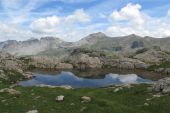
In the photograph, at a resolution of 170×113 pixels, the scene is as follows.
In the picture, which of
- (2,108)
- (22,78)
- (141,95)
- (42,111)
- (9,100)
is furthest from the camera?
(22,78)

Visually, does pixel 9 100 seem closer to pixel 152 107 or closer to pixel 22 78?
pixel 152 107

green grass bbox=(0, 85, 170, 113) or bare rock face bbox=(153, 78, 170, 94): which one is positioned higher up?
bare rock face bbox=(153, 78, 170, 94)

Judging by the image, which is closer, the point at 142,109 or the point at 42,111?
the point at 42,111

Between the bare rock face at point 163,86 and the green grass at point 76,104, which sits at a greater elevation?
the bare rock face at point 163,86

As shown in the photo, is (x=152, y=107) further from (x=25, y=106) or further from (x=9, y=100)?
(x=9, y=100)

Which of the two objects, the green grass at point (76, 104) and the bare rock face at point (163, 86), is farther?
the bare rock face at point (163, 86)

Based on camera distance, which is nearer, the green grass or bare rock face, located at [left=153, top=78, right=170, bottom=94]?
the green grass

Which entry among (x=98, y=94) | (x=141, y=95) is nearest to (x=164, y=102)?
(x=141, y=95)

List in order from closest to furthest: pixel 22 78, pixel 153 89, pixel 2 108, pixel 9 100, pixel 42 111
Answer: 1. pixel 42 111
2. pixel 2 108
3. pixel 9 100
4. pixel 153 89
5. pixel 22 78

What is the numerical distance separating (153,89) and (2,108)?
105ft

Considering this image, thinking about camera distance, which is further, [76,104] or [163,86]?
[163,86]

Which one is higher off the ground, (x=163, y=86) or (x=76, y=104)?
(x=163, y=86)

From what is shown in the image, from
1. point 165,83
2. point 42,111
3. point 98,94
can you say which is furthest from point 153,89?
point 42,111

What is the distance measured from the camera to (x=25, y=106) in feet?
148
